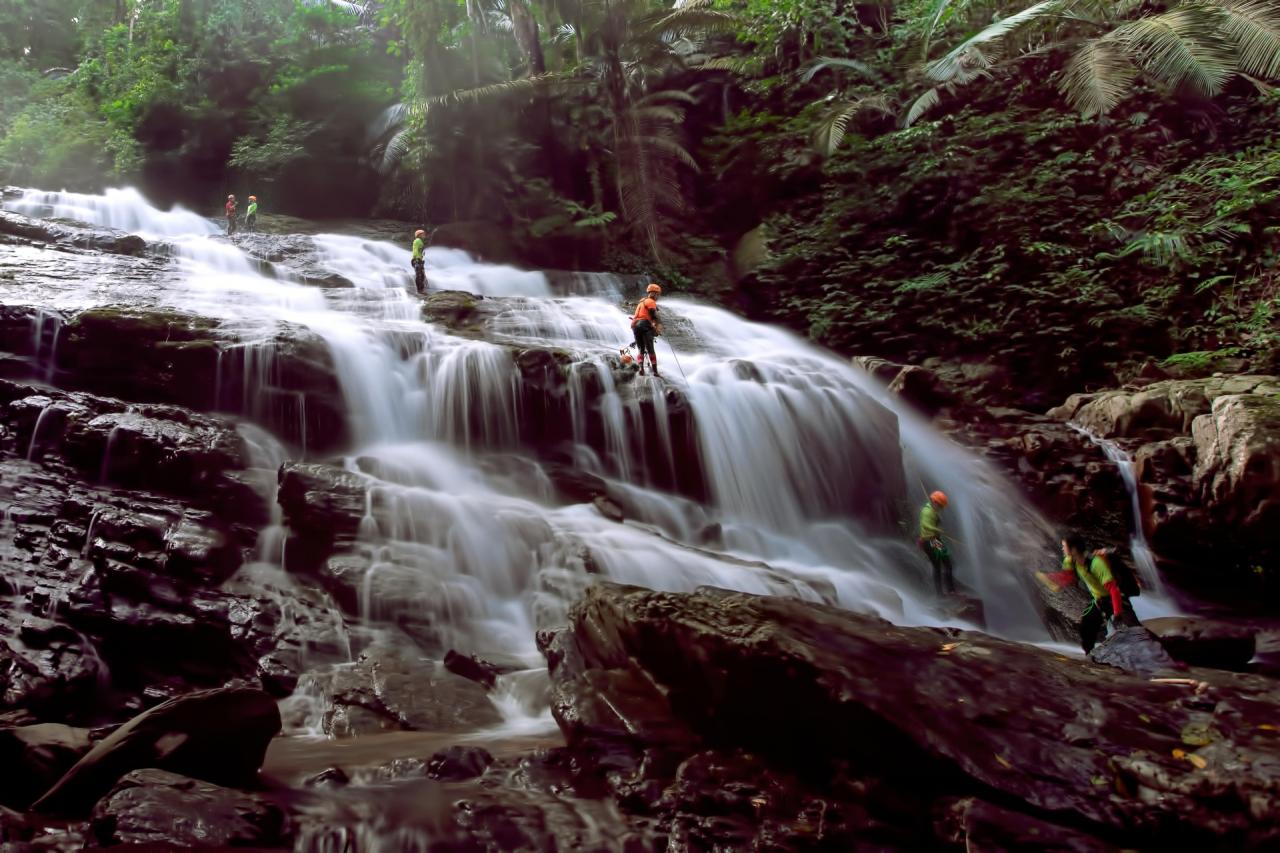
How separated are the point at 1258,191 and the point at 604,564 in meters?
12.9

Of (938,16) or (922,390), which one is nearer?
(922,390)

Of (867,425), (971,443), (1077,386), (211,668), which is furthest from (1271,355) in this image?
(211,668)

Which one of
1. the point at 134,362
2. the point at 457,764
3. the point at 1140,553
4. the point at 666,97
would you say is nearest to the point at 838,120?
the point at 666,97

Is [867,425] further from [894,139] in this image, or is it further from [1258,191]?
[894,139]

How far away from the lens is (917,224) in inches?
648

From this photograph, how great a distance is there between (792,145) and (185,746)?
59.7 ft

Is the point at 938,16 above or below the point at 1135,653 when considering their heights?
above

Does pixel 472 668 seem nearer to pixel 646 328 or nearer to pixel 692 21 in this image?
pixel 646 328

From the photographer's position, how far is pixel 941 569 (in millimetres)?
8633

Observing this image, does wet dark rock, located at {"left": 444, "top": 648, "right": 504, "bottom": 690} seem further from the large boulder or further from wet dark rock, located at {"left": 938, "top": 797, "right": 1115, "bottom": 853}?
wet dark rock, located at {"left": 938, "top": 797, "right": 1115, "bottom": 853}

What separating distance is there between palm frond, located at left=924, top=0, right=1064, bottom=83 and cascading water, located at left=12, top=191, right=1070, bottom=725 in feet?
27.5

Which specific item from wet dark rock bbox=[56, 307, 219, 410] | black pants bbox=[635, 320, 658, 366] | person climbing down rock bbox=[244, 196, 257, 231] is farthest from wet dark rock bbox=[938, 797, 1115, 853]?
person climbing down rock bbox=[244, 196, 257, 231]

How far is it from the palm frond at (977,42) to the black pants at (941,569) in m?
12.1

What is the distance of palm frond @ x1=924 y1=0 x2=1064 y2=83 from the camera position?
15.2 meters
